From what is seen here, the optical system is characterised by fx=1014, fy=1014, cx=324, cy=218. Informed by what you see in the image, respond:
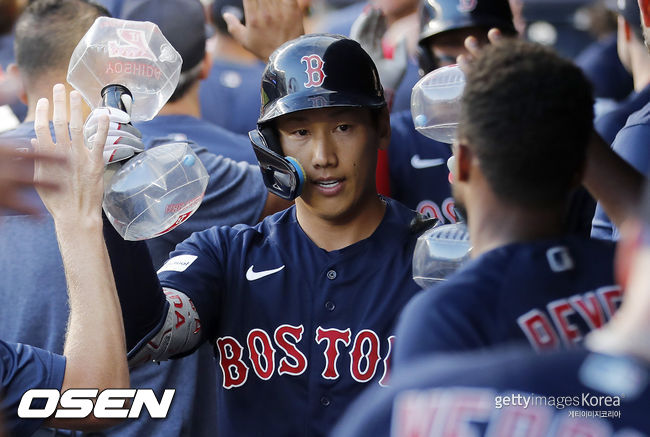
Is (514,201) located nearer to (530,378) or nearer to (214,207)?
(530,378)

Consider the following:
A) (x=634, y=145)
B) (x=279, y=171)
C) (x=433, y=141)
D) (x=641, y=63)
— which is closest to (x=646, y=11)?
(x=634, y=145)

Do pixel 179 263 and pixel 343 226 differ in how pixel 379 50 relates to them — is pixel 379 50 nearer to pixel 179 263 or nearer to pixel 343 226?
pixel 343 226

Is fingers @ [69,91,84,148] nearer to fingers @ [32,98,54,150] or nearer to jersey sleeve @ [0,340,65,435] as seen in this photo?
fingers @ [32,98,54,150]

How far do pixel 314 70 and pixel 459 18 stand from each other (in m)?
1.15

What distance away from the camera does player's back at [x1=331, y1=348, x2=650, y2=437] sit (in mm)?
1513

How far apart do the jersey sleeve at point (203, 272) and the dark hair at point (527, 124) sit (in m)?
1.18

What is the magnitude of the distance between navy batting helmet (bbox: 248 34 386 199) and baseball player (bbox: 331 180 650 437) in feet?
5.16

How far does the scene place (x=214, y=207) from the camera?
12.7ft

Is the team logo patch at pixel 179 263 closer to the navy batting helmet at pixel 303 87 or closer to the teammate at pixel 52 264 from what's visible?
the navy batting helmet at pixel 303 87

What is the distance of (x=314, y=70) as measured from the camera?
320 centimetres

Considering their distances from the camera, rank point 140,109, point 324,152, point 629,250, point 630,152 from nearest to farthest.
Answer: point 629,250
point 140,109
point 324,152
point 630,152

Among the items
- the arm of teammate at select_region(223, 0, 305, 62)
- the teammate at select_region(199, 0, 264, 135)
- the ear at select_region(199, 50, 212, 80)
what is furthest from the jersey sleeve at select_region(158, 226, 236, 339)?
the teammate at select_region(199, 0, 264, 135)

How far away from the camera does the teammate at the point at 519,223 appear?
1.99 metres

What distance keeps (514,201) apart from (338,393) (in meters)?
1.07
